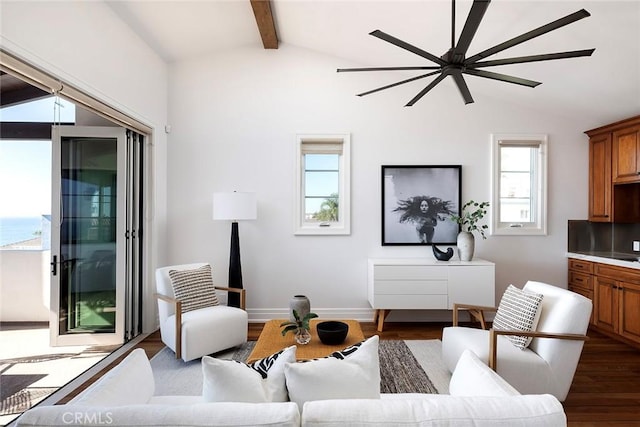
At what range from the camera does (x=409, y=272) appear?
12.2ft

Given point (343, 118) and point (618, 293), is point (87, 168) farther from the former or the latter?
point (618, 293)

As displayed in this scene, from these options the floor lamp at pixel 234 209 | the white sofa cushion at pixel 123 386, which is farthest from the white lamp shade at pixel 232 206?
the white sofa cushion at pixel 123 386

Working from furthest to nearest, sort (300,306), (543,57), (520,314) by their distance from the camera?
(300,306)
(520,314)
(543,57)

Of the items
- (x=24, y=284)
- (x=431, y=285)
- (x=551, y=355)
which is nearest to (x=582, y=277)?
(x=431, y=285)

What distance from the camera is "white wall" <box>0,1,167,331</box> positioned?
2078mm

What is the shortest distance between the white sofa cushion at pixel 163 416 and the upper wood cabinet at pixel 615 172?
4.40 metres

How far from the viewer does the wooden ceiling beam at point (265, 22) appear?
3.12 meters

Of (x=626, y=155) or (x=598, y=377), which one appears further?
(x=626, y=155)

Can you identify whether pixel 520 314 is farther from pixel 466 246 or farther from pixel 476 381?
pixel 466 246

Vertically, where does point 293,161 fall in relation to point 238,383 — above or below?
above

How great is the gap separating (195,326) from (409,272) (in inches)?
89.7

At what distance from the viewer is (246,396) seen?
3.69ft

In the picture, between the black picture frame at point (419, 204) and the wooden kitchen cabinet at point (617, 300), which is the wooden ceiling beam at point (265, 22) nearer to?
the black picture frame at point (419, 204)

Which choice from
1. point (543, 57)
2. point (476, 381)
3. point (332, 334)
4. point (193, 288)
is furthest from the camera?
point (193, 288)
